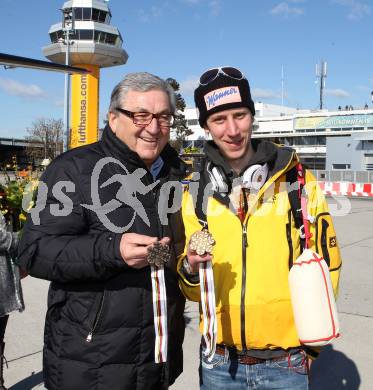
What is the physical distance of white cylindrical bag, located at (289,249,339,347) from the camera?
1.92 metres

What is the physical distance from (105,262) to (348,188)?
20.0 m

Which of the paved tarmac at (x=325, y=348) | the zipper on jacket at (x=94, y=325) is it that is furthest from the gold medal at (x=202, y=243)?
the paved tarmac at (x=325, y=348)

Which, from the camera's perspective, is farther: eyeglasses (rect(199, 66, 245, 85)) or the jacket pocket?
eyeglasses (rect(199, 66, 245, 85))

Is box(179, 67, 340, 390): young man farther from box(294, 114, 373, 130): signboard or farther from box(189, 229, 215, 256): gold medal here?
box(294, 114, 373, 130): signboard

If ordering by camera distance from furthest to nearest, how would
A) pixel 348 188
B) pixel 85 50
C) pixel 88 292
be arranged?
pixel 85 50
pixel 348 188
pixel 88 292

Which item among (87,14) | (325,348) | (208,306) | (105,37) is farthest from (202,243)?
(87,14)

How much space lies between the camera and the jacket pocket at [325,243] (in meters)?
2.14

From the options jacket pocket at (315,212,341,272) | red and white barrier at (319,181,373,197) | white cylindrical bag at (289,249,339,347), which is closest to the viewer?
white cylindrical bag at (289,249,339,347)

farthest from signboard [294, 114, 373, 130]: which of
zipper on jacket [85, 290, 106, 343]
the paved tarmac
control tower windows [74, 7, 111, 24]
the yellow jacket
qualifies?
zipper on jacket [85, 290, 106, 343]

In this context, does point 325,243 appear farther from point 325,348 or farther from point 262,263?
point 325,348

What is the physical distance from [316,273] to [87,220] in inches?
38.5

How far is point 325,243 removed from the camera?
216 centimetres

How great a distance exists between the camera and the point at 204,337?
215 centimetres

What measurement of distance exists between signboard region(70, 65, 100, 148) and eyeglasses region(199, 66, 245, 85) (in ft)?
116
